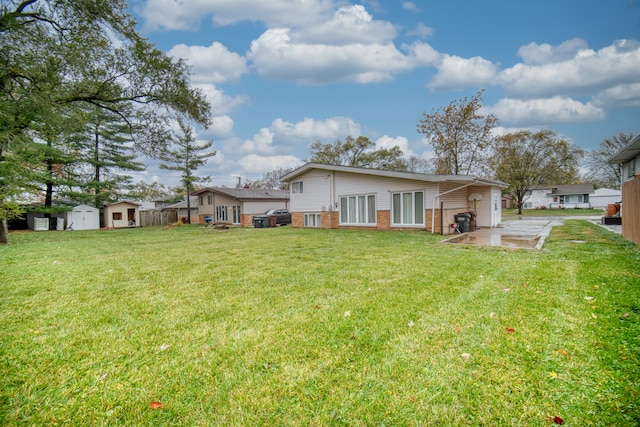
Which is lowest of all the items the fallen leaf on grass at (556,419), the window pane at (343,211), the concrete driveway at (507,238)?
the fallen leaf on grass at (556,419)

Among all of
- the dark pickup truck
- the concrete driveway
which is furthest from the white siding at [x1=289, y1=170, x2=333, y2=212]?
the concrete driveway

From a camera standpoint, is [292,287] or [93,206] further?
[93,206]

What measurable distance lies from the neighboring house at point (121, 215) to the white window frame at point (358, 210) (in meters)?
23.1

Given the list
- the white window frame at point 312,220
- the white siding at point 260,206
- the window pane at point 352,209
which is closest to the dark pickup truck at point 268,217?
the white siding at point 260,206

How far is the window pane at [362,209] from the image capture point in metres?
16.7

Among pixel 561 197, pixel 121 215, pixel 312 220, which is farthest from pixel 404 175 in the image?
pixel 561 197

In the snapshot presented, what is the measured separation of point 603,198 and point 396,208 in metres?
48.9

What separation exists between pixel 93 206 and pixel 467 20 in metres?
31.3

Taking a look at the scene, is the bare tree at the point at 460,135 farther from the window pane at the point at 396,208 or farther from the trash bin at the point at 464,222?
the window pane at the point at 396,208

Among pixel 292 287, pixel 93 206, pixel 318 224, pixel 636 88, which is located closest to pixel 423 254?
pixel 292 287

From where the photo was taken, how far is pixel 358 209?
17062mm

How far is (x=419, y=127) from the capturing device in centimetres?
2609

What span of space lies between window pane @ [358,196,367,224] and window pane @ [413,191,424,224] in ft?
9.48

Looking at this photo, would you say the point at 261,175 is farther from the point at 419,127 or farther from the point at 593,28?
the point at 593,28
